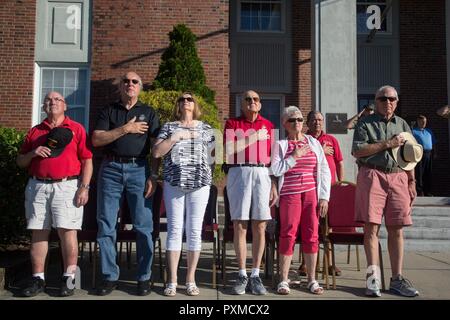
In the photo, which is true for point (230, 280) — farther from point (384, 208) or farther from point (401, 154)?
point (401, 154)

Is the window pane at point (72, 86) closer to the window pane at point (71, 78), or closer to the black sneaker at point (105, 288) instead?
the window pane at point (71, 78)

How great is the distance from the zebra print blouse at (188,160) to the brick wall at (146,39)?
675 centimetres

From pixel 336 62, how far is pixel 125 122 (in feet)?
21.2

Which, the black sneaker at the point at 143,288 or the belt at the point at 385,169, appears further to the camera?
the belt at the point at 385,169

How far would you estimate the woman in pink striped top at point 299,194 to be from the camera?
4.82 m

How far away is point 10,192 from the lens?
5645 millimetres

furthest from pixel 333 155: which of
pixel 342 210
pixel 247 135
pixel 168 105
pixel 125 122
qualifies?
pixel 168 105

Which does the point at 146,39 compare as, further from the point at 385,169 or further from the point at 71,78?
the point at 385,169

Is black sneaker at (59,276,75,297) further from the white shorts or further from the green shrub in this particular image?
the green shrub

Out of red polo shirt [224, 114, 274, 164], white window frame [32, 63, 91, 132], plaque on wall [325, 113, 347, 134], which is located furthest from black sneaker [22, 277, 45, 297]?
white window frame [32, 63, 91, 132]

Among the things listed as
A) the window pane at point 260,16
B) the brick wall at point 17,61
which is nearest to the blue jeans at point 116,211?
the brick wall at point 17,61

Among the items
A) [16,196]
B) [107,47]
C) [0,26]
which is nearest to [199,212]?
[16,196]

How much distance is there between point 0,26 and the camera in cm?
1134

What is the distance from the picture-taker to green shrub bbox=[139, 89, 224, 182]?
9.70m
